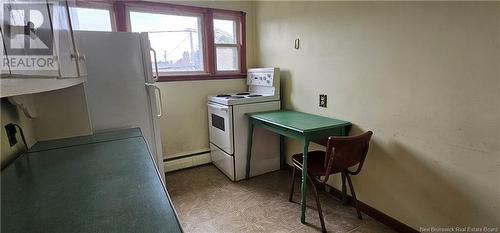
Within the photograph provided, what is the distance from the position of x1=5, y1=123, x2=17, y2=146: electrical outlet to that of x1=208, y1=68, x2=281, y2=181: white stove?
1.66 metres

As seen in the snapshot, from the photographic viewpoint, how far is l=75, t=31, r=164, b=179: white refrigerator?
185 cm

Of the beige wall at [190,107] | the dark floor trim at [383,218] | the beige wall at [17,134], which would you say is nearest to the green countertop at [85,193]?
the beige wall at [17,134]

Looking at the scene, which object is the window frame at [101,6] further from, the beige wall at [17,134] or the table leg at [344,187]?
the table leg at [344,187]

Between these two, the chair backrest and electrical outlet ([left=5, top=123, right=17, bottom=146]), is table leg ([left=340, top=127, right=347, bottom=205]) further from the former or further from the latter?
electrical outlet ([left=5, top=123, right=17, bottom=146])

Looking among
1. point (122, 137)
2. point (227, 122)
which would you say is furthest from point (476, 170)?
point (122, 137)

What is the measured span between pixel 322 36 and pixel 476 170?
4.99ft

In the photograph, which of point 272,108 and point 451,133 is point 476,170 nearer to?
point 451,133

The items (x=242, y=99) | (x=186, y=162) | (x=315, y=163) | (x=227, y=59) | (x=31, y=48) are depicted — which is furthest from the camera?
(x=227, y=59)

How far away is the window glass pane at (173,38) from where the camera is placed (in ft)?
9.00

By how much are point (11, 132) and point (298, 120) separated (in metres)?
1.95

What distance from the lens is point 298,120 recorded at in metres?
2.27

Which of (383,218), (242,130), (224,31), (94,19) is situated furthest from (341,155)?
(94,19)

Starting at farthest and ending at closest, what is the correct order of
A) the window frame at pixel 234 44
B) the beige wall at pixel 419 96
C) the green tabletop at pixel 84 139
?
the window frame at pixel 234 44 < the green tabletop at pixel 84 139 < the beige wall at pixel 419 96

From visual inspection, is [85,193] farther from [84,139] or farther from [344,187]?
[344,187]
